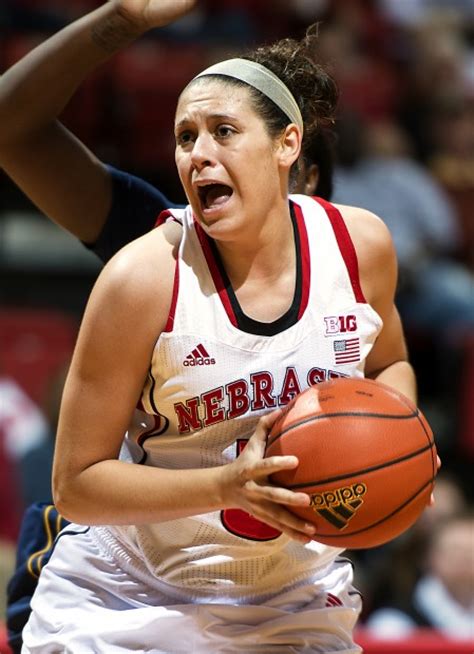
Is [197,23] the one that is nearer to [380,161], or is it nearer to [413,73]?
[413,73]

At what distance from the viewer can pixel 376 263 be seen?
256 cm

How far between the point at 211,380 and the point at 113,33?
0.81m

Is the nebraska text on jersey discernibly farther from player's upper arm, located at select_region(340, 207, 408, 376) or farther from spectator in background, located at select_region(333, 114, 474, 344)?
spectator in background, located at select_region(333, 114, 474, 344)

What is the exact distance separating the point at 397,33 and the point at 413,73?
0.94 m

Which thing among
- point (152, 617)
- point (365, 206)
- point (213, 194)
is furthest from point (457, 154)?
point (152, 617)

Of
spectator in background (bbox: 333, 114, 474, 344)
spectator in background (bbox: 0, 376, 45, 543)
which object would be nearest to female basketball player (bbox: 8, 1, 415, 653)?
spectator in background (bbox: 0, 376, 45, 543)

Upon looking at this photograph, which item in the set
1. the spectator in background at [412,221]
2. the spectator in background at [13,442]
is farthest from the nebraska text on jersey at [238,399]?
the spectator in background at [412,221]

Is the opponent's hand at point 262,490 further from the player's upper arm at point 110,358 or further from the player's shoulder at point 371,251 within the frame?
the player's shoulder at point 371,251

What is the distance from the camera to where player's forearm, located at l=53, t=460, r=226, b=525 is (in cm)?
220

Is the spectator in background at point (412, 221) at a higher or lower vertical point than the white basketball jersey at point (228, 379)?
lower

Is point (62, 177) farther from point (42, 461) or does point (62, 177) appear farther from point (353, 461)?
point (42, 461)

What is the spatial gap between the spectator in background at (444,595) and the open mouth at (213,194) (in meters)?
2.73

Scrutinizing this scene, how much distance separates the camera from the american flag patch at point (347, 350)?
2410 millimetres

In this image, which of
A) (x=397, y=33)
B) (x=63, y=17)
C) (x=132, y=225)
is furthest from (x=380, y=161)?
(x=132, y=225)
